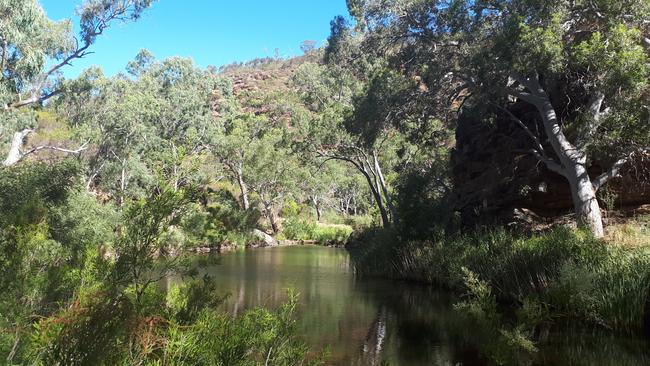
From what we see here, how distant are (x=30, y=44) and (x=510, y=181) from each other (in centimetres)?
1982

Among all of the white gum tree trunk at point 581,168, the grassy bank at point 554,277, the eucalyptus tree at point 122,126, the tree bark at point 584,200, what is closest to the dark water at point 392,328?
the grassy bank at point 554,277

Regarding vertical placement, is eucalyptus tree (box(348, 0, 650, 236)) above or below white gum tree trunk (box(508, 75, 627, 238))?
above

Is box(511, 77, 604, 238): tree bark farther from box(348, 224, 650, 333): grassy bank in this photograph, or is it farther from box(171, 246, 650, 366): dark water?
box(171, 246, 650, 366): dark water

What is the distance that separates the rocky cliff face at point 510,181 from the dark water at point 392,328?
4.28 metres

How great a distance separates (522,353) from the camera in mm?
8617

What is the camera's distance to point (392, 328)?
11648mm

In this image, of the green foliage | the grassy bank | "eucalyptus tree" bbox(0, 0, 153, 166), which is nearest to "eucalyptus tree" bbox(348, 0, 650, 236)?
the grassy bank

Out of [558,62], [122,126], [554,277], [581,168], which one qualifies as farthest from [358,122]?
[122,126]

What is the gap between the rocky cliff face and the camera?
14.4 m

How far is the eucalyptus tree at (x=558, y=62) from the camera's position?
11281 mm

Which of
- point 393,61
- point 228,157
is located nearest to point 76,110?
point 228,157

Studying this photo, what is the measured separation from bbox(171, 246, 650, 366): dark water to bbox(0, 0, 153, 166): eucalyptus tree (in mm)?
11316

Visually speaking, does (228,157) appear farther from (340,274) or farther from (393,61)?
(393,61)

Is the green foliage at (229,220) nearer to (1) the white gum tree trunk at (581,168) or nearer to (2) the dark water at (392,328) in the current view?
(2) the dark water at (392,328)
